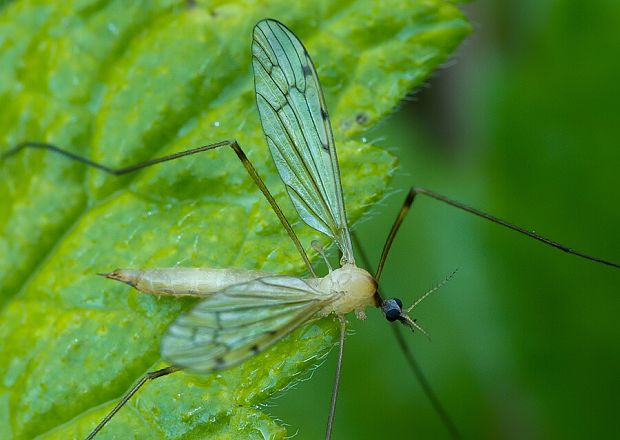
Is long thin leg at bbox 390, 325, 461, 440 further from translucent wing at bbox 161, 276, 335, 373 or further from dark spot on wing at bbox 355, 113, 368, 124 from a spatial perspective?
dark spot on wing at bbox 355, 113, 368, 124

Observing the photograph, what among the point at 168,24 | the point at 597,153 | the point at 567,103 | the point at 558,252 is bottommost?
the point at 558,252

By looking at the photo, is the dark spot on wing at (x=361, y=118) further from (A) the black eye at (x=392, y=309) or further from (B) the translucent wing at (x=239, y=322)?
(A) the black eye at (x=392, y=309)

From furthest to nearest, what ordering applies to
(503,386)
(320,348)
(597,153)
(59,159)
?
1. (503,386)
2. (597,153)
3. (59,159)
4. (320,348)

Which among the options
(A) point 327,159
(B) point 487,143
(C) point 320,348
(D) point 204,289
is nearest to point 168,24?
(A) point 327,159

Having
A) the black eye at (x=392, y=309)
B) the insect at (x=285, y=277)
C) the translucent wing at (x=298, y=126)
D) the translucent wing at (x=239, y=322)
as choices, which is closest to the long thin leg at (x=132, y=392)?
the insect at (x=285, y=277)

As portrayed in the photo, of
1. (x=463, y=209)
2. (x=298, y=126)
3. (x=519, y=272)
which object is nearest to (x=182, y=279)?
(x=298, y=126)

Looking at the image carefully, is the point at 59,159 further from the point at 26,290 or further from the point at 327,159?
the point at 327,159

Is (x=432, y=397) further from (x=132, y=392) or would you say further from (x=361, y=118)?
(x=132, y=392)
